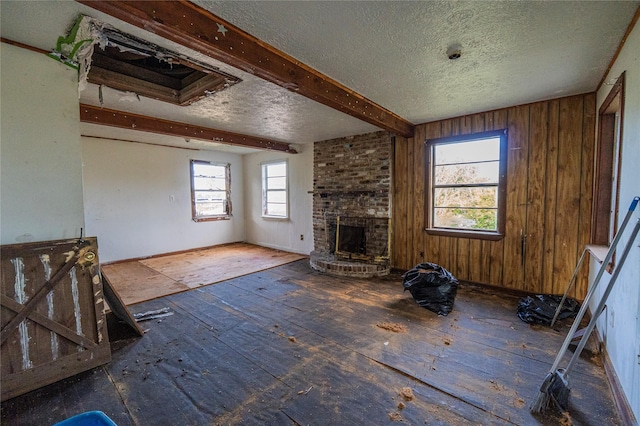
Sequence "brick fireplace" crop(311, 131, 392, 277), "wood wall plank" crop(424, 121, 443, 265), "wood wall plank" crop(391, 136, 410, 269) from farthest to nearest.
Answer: "brick fireplace" crop(311, 131, 392, 277)
"wood wall plank" crop(391, 136, 410, 269)
"wood wall plank" crop(424, 121, 443, 265)

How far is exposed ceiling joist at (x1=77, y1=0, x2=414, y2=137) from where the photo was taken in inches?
59.9

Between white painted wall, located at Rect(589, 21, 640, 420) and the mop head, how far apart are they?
11.8 inches

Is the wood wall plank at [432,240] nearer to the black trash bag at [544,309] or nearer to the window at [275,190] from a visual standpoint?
the black trash bag at [544,309]

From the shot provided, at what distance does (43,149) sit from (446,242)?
462 cm

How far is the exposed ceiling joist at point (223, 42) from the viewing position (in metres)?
1.52

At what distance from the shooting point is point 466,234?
157 inches

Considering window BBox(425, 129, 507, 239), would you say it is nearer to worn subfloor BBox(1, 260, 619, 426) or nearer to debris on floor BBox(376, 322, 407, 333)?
worn subfloor BBox(1, 260, 619, 426)

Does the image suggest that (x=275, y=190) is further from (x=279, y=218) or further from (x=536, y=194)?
(x=536, y=194)

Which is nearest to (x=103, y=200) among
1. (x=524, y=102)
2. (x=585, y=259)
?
(x=524, y=102)

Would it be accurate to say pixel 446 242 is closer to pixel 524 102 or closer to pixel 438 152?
pixel 438 152

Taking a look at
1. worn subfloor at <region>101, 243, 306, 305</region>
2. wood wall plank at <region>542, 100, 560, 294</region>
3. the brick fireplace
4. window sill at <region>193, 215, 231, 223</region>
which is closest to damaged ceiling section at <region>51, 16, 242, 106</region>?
worn subfloor at <region>101, 243, 306, 305</region>

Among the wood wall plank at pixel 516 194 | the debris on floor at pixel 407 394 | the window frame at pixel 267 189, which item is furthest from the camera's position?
the window frame at pixel 267 189

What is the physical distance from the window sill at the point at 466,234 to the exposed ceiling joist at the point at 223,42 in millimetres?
2447

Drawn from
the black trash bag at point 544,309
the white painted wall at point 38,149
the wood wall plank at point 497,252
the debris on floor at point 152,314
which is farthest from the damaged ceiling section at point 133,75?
the black trash bag at point 544,309
